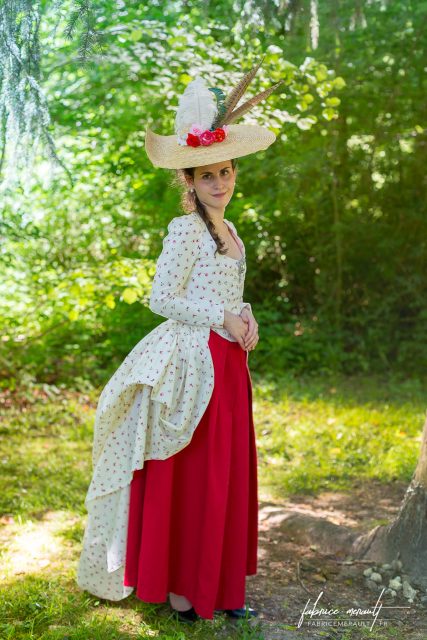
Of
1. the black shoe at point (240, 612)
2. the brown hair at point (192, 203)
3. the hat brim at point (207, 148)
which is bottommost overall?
the black shoe at point (240, 612)

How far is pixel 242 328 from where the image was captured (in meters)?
2.55

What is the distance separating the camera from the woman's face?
2555 mm

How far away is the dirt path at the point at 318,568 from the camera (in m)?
2.60

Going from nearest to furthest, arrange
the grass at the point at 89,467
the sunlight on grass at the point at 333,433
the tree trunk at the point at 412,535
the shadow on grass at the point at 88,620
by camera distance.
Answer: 1. the shadow on grass at the point at 88,620
2. the grass at the point at 89,467
3. the tree trunk at the point at 412,535
4. the sunlight on grass at the point at 333,433

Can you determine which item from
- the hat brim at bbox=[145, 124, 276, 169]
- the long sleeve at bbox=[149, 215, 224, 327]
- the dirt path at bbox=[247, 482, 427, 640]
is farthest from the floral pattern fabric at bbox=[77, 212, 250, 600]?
the dirt path at bbox=[247, 482, 427, 640]

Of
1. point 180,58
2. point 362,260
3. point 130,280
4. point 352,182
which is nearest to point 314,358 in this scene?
point 362,260

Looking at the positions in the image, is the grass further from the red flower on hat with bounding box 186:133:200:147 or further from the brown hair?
the red flower on hat with bounding box 186:133:200:147

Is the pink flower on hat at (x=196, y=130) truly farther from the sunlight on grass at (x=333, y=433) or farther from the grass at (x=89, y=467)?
the sunlight on grass at (x=333, y=433)

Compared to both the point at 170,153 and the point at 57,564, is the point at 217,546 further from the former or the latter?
the point at 170,153

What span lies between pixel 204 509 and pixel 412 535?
36.0 inches

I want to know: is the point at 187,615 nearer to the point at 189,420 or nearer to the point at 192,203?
the point at 189,420

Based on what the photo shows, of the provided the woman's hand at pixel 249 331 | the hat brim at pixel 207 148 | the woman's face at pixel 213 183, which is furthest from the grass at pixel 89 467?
the hat brim at pixel 207 148

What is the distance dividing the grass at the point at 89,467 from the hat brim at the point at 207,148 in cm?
153

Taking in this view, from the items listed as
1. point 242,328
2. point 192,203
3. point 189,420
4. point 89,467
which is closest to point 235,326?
point 242,328
